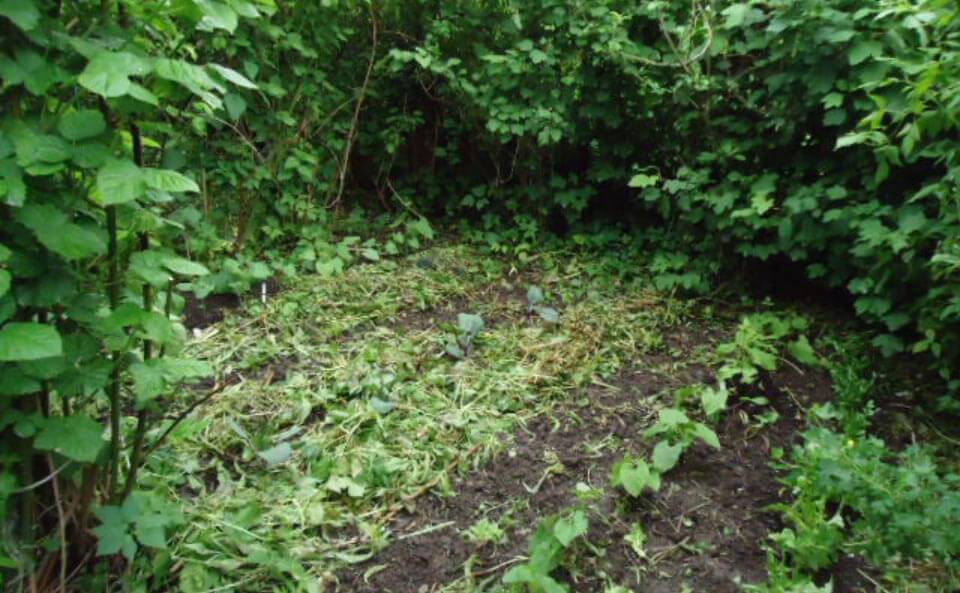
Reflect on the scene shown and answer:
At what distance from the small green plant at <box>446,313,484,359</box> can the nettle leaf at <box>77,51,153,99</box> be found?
2161 millimetres

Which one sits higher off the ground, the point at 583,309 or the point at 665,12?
the point at 665,12

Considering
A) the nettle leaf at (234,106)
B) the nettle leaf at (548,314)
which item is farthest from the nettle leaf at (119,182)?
the nettle leaf at (548,314)

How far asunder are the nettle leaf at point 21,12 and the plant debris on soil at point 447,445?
1238 millimetres

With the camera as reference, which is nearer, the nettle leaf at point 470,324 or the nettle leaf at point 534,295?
the nettle leaf at point 470,324

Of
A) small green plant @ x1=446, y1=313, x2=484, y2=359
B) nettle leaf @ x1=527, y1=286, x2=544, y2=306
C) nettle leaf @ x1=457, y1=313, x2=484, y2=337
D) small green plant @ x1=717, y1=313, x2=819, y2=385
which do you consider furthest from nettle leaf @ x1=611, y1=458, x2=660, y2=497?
nettle leaf @ x1=527, y1=286, x2=544, y2=306

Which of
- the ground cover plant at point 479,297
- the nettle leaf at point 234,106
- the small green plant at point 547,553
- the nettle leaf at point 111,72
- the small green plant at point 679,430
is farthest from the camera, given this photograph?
the nettle leaf at point 234,106

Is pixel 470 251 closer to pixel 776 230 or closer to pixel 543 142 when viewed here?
pixel 543 142

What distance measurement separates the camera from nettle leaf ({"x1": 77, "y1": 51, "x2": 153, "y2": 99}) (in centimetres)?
134

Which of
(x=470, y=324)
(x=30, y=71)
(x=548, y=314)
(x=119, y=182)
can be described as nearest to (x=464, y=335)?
(x=470, y=324)

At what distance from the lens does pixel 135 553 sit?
194 centimetres

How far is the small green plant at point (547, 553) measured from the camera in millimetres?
1961

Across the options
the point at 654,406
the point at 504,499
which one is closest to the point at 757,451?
the point at 654,406

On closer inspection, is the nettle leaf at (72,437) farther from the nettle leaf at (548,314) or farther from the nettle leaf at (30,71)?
the nettle leaf at (548,314)

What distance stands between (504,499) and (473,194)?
2.93 m
